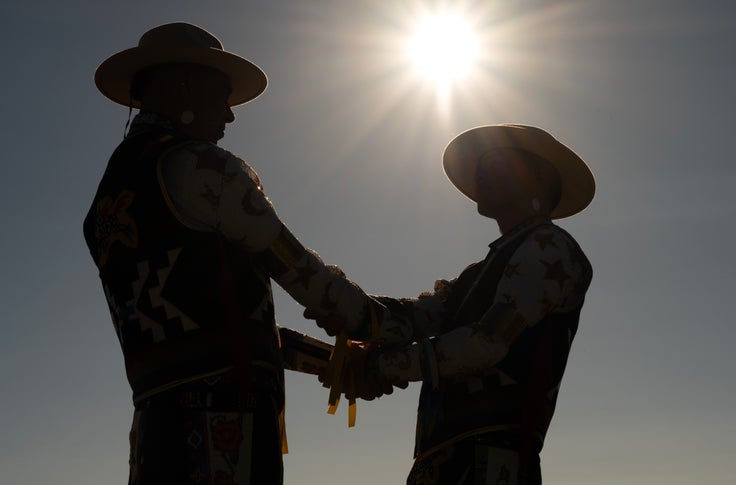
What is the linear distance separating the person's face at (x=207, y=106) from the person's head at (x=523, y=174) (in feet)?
7.11

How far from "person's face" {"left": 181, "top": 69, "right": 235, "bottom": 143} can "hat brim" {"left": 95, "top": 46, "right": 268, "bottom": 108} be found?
10 centimetres

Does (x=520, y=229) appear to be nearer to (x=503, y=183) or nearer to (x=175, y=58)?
(x=503, y=183)

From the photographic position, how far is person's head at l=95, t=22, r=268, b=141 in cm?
609

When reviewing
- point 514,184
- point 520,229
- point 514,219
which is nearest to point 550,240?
point 520,229

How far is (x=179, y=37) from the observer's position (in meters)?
6.20

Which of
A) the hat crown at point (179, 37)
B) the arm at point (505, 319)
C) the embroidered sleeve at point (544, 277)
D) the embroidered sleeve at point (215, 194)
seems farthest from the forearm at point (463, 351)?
the hat crown at point (179, 37)

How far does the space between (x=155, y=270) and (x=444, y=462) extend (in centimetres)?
252

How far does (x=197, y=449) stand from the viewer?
17.7 ft

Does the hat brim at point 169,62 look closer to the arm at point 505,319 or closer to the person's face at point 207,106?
the person's face at point 207,106

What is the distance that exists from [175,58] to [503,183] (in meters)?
2.66

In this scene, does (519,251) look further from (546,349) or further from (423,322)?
(423,322)

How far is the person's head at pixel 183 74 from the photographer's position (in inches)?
240

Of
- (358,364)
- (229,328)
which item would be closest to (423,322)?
(358,364)

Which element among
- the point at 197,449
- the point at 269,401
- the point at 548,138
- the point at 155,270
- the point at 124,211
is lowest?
the point at 197,449
